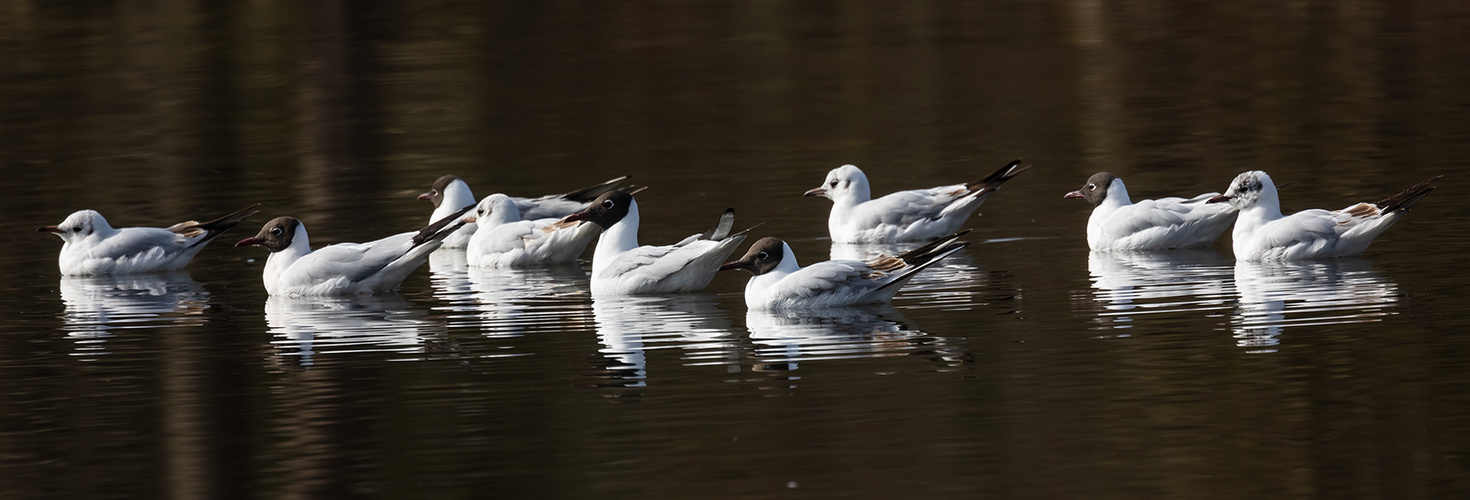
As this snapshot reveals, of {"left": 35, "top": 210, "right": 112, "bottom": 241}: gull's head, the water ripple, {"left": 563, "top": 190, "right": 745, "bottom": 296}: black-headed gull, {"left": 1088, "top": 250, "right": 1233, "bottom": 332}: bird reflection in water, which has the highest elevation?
{"left": 35, "top": 210, "right": 112, "bottom": 241}: gull's head

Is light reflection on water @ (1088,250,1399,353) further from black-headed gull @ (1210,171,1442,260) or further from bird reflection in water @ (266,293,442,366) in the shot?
bird reflection in water @ (266,293,442,366)

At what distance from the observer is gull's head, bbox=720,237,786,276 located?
36.1 feet

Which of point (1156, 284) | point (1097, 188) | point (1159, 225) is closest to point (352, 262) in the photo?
point (1156, 284)

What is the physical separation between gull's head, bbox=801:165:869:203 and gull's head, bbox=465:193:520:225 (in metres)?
2.44

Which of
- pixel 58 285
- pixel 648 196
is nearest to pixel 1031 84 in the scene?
pixel 648 196

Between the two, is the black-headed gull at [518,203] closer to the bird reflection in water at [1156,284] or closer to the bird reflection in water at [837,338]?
the bird reflection in water at [837,338]

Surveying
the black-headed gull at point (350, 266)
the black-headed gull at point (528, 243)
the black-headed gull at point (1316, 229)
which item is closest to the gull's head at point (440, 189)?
the black-headed gull at point (528, 243)

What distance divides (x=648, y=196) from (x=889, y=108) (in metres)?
7.35

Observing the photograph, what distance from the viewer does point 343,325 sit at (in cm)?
1127

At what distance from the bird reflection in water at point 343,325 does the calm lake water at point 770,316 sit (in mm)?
44

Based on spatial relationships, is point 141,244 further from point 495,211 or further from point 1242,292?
point 1242,292

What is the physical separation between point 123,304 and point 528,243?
2.95m

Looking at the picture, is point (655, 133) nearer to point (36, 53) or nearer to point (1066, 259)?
point (1066, 259)

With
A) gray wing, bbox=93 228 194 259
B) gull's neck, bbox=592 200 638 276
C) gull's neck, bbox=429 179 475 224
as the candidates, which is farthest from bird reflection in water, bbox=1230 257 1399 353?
gray wing, bbox=93 228 194 259
